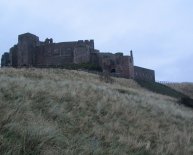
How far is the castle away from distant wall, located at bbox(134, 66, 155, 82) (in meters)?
0.09

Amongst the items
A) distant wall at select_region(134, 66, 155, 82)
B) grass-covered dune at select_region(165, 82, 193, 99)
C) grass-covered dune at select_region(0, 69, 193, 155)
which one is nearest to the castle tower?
distant wall at select_region(134, 66, 155, 82)

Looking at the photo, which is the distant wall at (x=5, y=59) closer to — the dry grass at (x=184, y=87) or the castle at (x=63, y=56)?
the castle at (x=63, y=56)

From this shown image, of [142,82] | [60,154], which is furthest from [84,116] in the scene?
[142,82]

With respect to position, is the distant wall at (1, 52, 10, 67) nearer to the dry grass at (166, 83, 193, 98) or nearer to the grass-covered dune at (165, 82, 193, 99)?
the grass-covered dune at (165, 82, 193, 99)

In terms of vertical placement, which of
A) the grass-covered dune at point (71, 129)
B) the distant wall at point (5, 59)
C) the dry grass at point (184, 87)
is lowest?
the dry grass at point (184, 87)

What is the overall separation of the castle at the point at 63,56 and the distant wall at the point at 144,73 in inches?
3.4

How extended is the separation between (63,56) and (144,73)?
15.3 meters

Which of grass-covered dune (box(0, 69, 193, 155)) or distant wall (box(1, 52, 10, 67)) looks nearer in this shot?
grass-covered dune (box(0, 69, 193, 155))

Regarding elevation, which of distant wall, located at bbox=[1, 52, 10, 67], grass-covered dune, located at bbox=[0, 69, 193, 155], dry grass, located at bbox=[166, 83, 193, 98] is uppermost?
distant wall, located at bbox=[1, 52, 10, 67]

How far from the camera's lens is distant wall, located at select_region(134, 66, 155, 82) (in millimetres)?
76338

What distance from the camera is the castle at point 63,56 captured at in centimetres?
7044

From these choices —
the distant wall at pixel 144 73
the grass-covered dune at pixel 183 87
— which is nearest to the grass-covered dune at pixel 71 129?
the grass-covered dune at pixel 183 87

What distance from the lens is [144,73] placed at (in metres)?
78.6

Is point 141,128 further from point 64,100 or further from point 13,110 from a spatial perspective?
point 13,110
